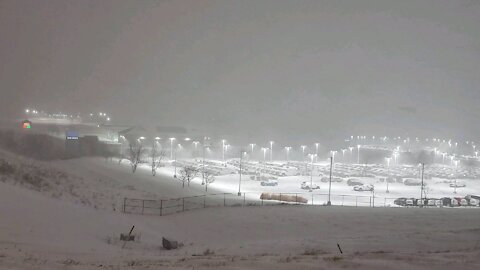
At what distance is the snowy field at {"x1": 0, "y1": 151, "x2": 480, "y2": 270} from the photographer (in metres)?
8.93

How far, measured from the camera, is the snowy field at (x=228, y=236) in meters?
8.93

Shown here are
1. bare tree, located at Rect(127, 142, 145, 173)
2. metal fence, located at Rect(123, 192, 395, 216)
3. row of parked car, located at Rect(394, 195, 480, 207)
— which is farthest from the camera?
bare tree, located at Rect(127, 142, 145, 173)

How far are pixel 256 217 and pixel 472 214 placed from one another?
1372cm

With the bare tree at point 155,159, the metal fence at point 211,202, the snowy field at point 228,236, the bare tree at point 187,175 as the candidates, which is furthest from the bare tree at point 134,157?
the snowy field at point 228,236

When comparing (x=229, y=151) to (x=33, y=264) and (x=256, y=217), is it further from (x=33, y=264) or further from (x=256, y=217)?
(x=33, y=264)

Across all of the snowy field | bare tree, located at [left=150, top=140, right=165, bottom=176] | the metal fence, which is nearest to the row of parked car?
the metal fence

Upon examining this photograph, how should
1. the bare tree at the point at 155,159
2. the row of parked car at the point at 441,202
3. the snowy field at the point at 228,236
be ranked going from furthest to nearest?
the bare tree at the point at 155,159
the row of parked car at the point at 441,202
the snowy field at the point at 228,236

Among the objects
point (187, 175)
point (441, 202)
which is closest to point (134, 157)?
point (187, 175)

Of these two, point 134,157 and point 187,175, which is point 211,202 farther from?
point 134,157

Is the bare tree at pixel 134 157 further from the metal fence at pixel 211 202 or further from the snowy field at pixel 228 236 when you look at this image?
the snowy field at pixel 228 236

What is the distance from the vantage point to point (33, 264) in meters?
8.06

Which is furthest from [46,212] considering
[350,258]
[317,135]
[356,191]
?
[317,135]

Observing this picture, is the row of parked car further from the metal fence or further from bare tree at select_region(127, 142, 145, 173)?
bare tree at select_region(127, 142, 145, 173)

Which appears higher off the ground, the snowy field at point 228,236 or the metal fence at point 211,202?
the snowy field at point 228,236
